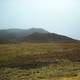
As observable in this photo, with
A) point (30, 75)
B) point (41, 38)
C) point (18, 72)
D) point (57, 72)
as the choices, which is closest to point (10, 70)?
point (18, 72)

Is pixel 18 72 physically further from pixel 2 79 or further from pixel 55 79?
pixel 55 79

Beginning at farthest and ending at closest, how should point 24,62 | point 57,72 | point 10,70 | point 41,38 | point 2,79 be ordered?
point 41,38 < point 24,62 < point 10,70 < point 57,72 < point 2,79

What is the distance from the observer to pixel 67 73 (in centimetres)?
2712

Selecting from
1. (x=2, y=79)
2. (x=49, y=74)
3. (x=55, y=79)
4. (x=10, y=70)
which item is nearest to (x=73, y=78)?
(x=55, y=79)

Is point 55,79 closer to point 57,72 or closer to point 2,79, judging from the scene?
point 57,72

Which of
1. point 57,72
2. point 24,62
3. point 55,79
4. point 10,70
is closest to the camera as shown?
point 55,79

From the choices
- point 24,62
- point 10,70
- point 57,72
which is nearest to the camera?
point 57,72

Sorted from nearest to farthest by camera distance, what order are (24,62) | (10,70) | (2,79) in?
(2,79) < (10,70) < (24,62)

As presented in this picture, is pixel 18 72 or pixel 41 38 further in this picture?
pixel 41 38

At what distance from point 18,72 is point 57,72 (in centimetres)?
520

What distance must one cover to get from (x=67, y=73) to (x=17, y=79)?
6139 millimetres

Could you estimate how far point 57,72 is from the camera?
2817cm

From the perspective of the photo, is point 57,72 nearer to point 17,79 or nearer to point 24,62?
point 17,79

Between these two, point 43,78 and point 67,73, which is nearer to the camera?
point 43,78
